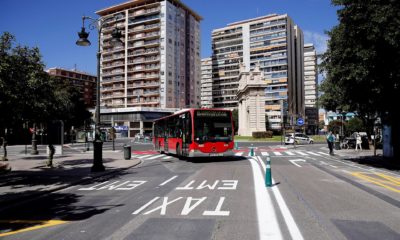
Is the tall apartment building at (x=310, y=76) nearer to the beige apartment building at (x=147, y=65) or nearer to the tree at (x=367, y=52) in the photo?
the beige apartment building at (x=147, y=65)

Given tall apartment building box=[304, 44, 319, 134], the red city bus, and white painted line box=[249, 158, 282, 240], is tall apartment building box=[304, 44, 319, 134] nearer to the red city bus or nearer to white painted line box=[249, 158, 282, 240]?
the red city bus

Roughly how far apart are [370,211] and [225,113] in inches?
491

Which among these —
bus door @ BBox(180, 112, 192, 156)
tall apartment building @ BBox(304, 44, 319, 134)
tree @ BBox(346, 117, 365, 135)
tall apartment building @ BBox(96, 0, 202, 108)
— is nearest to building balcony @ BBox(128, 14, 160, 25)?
tall apartment building @ BBox(96, 0, 202, 108)

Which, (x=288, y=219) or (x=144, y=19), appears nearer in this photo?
(x=288, y=219)

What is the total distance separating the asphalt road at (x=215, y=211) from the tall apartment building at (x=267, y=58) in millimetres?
83139

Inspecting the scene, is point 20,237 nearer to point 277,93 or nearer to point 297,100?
point 277,93

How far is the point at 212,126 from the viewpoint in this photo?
18.4 metres

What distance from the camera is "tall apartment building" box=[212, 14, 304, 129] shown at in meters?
104

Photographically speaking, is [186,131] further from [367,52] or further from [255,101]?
[255,101]

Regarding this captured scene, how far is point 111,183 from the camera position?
37.0ft

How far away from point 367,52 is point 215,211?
10.7m

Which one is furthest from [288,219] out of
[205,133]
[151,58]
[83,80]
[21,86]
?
[83,80]

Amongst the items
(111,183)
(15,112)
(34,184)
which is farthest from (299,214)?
(15,112)

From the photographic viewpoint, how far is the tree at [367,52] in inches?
516
